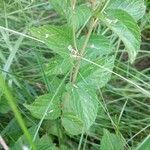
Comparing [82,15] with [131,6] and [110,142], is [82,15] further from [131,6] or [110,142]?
[110,142]

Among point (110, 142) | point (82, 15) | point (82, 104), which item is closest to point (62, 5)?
point (82, 15)

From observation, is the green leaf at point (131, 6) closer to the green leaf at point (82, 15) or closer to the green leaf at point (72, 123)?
the green leaf at point (82, 15)

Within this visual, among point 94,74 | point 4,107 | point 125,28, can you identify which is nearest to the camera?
point 125,28

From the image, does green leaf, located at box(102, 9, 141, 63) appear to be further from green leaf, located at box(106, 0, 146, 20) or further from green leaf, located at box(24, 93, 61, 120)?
green leaf, located at box(24, 93, 61, 120)

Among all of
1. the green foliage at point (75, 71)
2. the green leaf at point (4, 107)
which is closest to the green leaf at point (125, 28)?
the green foliage at point (75, 71)

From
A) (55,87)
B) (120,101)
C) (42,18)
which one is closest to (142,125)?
(120,101)

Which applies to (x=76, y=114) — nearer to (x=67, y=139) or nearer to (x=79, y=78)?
(x=79, y=78)
